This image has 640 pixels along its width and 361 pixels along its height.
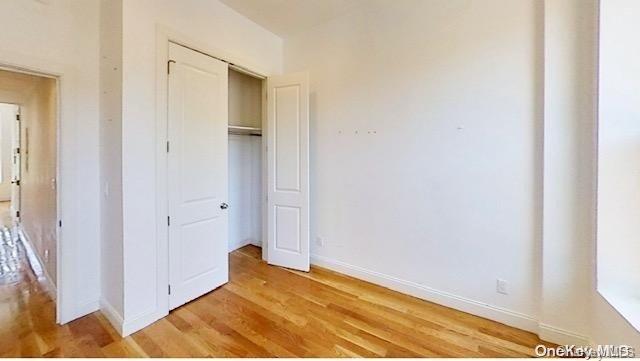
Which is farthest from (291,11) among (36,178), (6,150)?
(6,150)

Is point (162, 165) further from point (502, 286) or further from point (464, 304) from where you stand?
point (502, 286)

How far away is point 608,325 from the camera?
159 cm

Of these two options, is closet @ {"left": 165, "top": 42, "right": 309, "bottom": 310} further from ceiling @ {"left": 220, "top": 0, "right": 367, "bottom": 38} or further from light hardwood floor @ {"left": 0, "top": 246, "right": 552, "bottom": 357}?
ceiling @ {"left": 220, "top": 0, "right": 367, "bottom": 38}

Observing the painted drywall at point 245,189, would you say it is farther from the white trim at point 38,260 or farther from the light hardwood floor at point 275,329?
the white trim at point 38,260

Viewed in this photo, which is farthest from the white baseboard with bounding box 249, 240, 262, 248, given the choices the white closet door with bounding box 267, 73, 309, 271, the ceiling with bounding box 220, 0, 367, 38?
the ceiling with bounding box 220, 0, 367, 38

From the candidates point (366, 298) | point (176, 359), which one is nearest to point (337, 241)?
point (366, 298)

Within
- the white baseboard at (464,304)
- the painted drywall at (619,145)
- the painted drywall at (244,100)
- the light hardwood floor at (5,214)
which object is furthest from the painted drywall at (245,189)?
the light hardwood floor at (5,214)

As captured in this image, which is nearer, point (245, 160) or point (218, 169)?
point (218, 169)

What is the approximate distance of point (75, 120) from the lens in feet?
7.10

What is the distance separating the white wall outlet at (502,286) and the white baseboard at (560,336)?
287 millimetres

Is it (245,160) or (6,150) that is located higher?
(6,150)

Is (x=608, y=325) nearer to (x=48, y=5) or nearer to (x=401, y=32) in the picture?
(x=401, y=32)

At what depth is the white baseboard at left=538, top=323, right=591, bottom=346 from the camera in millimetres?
1815

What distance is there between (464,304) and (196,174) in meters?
2.79
